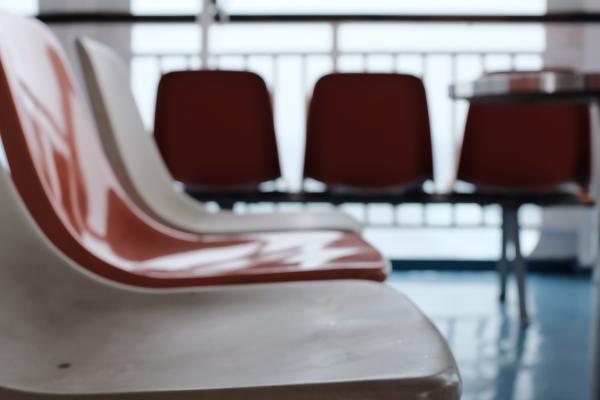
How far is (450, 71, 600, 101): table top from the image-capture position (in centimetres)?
143

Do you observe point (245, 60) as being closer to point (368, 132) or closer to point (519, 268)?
point (368, 132)

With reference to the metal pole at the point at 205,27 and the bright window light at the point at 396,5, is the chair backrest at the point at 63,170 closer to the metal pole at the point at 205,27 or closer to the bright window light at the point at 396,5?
the metal pole at the point at 205,27

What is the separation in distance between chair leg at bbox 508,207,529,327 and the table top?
4.01 ft

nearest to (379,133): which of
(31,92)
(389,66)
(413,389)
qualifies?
(389,66)

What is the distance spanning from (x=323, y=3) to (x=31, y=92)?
3535mm

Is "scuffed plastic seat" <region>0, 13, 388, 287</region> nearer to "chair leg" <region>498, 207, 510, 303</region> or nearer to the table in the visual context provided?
the table

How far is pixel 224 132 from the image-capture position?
2.98 m

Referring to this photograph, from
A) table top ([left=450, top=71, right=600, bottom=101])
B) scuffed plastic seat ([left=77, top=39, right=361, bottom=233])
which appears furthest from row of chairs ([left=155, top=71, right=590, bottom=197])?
table top ([left=450, top=71, right=600, bottom=101])

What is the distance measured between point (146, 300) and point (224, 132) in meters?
2.13

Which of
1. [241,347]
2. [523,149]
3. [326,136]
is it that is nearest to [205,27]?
[326,136]

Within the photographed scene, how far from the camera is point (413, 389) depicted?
20.5 inches

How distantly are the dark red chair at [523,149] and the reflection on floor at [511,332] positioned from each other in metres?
0.25

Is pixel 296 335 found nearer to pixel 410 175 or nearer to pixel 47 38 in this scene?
pixel 47 38

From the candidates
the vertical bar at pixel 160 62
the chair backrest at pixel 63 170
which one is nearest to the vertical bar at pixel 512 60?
the vertical bar at pixel 160 62
